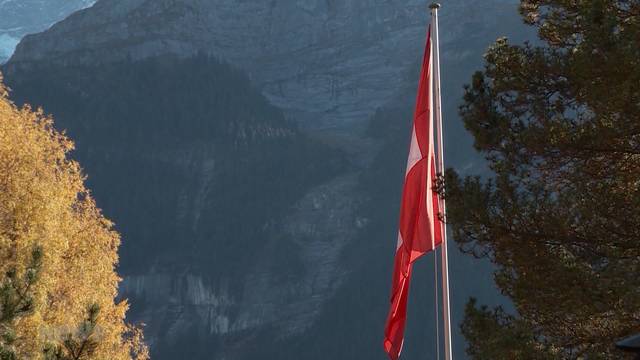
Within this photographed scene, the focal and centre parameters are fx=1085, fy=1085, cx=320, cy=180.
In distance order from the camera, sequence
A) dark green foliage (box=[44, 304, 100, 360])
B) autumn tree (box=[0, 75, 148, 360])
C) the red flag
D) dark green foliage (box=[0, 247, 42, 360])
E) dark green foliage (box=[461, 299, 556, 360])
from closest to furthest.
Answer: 1. dark green foliage (box=[44, 304, 100, 360])
2. dark green foliage (box=[0, 247, 42, 360])
3. dark green foliage (box=[461, 299, 556, 360])
4. the red flag
5. autumn tree (box=[0, 75, 148, 360])

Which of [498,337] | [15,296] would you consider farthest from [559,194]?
[15,296]

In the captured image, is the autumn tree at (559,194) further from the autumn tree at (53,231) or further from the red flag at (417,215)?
the autumn tree at (53,231)

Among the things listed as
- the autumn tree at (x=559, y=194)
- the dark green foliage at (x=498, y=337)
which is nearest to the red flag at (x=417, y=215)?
the autumn tree at (x=559, y=194)

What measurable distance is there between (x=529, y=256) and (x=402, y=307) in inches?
151

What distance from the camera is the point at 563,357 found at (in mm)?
19234

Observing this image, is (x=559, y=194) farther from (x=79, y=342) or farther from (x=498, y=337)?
(x=79, y=342)

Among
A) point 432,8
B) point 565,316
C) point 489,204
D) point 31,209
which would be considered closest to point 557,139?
point 489,204

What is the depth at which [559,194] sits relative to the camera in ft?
66.4

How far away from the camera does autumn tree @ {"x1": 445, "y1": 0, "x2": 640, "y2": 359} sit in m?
18.1

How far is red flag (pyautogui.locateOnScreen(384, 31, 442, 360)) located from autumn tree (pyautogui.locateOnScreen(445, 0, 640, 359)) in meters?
1.69

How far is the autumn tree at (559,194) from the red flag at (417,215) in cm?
169

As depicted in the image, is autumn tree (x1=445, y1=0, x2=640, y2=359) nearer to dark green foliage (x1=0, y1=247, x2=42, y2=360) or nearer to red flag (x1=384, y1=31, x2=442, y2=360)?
red flag (x1=384, y1=31, x2=442, y2=360)

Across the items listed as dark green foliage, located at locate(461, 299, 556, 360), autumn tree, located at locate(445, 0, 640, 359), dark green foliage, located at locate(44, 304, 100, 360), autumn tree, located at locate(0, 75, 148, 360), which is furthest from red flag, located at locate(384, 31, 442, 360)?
dark green foliage, located at locate(44, 304, 100, 360)

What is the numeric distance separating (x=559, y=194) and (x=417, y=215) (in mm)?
3141
